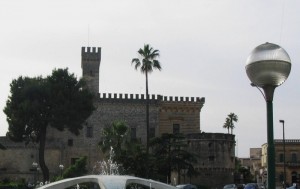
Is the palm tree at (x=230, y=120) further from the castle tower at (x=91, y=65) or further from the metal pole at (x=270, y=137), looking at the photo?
the metal pole at (x=270, y=137)

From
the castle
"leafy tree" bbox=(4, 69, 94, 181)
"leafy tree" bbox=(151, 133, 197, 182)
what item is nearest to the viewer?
"leafy tree" bbox=(151, 133, 197, 182)

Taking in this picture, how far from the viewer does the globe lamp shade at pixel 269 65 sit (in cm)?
619

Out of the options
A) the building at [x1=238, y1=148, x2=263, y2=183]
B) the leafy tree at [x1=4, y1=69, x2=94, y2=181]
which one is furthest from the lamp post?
the building at [x1=238, y1=148, x2=263, y2=183]

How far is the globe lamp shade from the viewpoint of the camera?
619 cm

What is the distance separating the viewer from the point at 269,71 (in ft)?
20.6

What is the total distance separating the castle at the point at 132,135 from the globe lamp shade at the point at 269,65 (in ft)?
166

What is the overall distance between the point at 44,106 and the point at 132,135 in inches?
554

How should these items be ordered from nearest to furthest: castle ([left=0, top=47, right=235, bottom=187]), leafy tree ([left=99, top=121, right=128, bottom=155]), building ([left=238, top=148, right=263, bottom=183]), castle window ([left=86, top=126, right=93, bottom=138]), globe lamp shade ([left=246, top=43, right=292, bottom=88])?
globe lamp shade ([left=246, top=43, right=292, bottom=88]) → leafy tree ([left=99, top=121, right=128, bottom=155]) → castle ([left=0, top=47, right=235, bottom=187]) → castle window ([left=86, top=126, right=93, bottom=138]) → building ([left=238, top=148, right=263, bottom=183])

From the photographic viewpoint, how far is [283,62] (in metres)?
6.25

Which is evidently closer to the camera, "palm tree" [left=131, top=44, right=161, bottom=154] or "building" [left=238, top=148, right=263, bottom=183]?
"palm tree" [left=131, top=44, right=161, bottom=154]

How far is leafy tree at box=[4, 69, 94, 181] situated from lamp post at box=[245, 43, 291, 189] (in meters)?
45.2

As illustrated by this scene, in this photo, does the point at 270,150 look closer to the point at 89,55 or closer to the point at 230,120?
the point at 89,55

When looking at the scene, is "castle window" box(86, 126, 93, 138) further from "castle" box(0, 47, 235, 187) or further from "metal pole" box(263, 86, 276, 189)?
"metal pole" box(263, 86, 276, 189)

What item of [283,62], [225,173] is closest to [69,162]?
[225,173]
